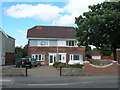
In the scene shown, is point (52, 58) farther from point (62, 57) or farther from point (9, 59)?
point (9, 59)

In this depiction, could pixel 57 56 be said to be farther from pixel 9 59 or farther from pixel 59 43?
pixel 9 59

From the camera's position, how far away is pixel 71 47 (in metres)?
40.5

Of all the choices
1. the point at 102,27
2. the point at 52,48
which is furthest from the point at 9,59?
the point at 102,27

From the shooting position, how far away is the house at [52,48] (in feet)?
130

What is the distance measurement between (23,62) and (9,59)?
12737 mm

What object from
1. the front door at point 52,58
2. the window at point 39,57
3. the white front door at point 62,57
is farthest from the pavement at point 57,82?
the white front door at point 62,57

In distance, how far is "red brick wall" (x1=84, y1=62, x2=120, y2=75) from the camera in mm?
19297

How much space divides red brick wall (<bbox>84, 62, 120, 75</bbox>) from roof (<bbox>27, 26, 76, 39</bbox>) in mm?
21000

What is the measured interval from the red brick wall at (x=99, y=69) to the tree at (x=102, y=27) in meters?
3.40

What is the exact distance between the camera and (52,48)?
40156mm

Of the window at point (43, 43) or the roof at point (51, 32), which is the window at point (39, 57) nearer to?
the window at point (43, 43)

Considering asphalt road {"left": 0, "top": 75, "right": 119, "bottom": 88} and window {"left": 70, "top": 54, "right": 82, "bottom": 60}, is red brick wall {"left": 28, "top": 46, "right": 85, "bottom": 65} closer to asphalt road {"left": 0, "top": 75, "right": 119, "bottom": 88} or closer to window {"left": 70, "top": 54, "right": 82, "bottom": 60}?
window {"left": 70, "top": 54, "right": 82, "bottom": 60}

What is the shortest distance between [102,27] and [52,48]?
65.2ft

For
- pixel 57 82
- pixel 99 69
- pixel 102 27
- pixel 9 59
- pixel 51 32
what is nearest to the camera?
pixel 57 82
